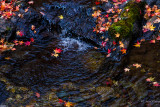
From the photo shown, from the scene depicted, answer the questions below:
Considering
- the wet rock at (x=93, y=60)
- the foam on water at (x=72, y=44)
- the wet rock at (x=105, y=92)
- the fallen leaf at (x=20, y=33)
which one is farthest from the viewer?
the fallen leaf at (x=20, y=33)

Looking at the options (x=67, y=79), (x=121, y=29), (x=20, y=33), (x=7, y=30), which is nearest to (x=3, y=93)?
(x=67, y=79)

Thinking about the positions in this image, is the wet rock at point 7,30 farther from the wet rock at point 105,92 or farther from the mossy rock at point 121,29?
the wet rock at point 105,92

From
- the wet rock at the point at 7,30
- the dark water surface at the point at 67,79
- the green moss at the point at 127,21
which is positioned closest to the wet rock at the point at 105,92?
the dark water surface at the point at 67,79

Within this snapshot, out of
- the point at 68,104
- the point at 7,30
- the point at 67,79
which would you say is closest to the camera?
the point at 68,104

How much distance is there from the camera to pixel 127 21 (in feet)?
16.5

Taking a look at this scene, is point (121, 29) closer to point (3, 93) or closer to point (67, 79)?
point (67, 79)

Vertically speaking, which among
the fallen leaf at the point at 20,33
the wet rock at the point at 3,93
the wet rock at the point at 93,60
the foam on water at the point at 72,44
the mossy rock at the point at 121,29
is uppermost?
the mossy rock at the point at 121,29

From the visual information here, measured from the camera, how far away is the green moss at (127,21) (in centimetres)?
472

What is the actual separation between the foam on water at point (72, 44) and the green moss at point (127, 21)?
1112 mm

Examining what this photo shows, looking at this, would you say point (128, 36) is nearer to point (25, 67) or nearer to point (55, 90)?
point (55, 90)

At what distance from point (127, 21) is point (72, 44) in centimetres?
207

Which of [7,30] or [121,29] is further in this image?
[7,30]

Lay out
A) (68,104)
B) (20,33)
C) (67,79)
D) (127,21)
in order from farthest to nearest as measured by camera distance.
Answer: (20,33), (127,21), (67,79), (68,104)

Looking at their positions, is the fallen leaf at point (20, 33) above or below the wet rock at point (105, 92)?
above
